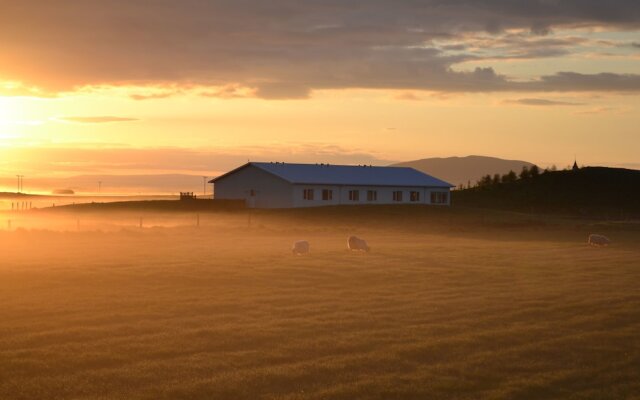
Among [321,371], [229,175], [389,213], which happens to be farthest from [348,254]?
[229,175]

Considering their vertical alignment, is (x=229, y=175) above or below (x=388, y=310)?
above

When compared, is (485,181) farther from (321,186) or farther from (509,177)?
(321,186)

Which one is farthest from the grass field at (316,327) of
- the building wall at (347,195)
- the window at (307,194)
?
the window at (307,194)

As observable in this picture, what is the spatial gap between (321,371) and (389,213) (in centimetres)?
6622

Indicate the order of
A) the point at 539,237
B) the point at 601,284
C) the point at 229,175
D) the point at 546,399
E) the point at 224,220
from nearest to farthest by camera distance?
the point at 546,399
the point at 601,284
the point at 539,237
the point at 224,220
the point at 229,175

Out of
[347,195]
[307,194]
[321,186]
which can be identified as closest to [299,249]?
[307,194]

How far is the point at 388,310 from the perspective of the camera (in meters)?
20.5

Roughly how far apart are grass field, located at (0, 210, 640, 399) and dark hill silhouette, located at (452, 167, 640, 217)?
78.5 metres

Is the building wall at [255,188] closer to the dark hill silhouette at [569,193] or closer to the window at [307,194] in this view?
the window at [307,194]

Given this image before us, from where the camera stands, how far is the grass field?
1356cm

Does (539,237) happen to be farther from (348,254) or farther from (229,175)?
(229,175)

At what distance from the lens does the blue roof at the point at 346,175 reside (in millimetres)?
89762

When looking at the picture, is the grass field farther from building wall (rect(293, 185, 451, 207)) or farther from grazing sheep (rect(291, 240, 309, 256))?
building wall (rect(293, 185, 451, 207))

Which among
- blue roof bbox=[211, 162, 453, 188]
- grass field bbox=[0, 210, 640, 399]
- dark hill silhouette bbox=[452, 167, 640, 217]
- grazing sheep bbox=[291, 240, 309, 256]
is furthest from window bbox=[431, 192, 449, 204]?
grazing sheep bbox=[291, 240, 309, 256]
